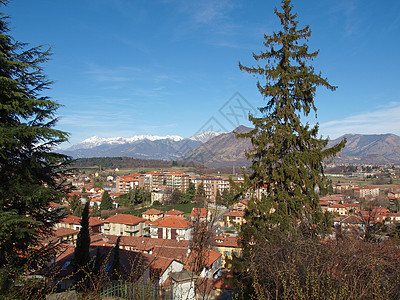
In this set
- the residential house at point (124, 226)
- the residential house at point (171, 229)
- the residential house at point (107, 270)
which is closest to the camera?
the residential house at point (107, 270)

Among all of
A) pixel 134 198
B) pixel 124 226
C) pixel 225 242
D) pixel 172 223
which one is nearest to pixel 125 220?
pixel 124 226

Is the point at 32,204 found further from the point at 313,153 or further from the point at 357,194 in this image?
the point at 357,194

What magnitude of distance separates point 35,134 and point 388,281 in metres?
5.65

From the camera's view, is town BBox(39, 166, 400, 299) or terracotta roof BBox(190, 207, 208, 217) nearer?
terracotta roof BBox(190, 207, 208, 217)

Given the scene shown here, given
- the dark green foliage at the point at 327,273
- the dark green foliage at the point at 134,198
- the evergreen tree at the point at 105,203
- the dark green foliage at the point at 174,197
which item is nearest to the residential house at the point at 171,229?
the evergreen tree at the point at 105,203

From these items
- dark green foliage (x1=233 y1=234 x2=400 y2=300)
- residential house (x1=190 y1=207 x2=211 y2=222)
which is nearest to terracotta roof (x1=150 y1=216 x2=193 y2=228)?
dark green foliage (x1=233 y1=234 x2=400 y2=300)

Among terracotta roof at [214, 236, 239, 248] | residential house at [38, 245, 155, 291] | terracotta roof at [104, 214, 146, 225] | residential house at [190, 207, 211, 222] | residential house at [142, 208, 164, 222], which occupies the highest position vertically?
residential house at [190, 207, 211, 222]

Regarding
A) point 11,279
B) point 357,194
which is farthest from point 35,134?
point 357,194

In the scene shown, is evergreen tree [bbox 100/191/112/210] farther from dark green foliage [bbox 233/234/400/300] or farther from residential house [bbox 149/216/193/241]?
dark green foliage [bbox 233/234/400/300]

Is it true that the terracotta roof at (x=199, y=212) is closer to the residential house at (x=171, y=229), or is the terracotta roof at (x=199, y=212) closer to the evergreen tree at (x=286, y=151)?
the evergreen tree at (x=286, y=151)

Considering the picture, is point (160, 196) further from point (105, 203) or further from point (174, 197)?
point (105, 203)

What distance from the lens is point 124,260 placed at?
43.4ft

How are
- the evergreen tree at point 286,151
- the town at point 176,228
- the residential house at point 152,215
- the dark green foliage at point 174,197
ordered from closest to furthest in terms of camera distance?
the town at point 176,228, the evergreen tree at point 286,151, the residential house at point 152,215, the dark green foliage at point 174,197

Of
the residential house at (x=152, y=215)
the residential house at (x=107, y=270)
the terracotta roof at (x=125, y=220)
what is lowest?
the residential house at (x=152, y=215)
